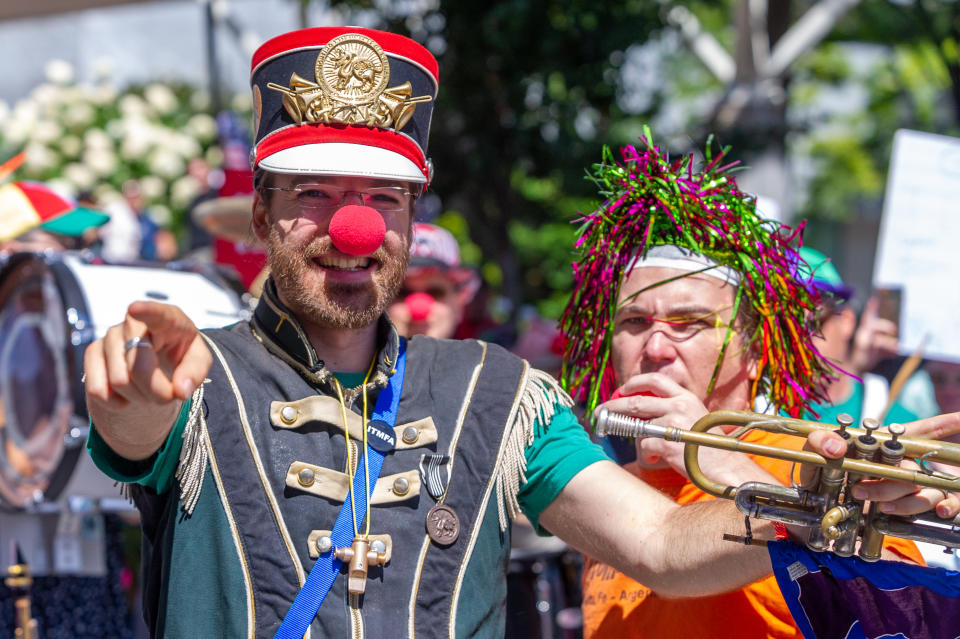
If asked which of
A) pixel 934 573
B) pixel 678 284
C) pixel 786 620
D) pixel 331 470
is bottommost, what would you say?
pixel 786 620

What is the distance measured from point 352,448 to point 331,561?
22cm

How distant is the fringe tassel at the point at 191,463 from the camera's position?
177 cm

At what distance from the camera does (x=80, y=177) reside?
9.32m

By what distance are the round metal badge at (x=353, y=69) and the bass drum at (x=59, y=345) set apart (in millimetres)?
1610

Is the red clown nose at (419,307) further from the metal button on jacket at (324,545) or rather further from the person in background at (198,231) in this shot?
the person in background at (198,231)

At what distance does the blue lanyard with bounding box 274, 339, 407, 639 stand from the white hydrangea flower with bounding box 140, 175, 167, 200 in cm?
824

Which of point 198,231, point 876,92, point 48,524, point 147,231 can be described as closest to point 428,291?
point 48,524

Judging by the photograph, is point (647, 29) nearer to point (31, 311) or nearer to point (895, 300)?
point (895, 300)

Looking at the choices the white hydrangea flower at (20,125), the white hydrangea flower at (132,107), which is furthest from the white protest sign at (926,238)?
the white hydrangea flower at (20,125)

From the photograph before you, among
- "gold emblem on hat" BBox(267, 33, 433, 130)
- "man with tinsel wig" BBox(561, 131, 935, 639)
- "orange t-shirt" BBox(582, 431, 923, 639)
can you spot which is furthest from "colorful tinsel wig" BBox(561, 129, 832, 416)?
"gold emblem on hat" BBox(267, 33, 433, 130)

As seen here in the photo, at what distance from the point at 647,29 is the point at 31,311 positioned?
12.4 ft

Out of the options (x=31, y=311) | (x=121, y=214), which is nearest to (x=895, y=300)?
(x=31, y=311)

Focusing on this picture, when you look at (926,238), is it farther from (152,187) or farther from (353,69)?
(152,187)

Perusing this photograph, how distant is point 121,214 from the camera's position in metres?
8.79
